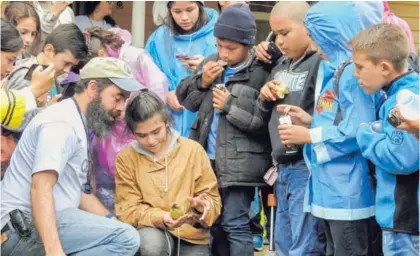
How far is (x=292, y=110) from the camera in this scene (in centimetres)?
459

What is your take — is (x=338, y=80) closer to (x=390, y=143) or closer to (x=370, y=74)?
(x=370, y=74)

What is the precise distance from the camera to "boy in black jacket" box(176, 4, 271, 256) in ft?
16.5

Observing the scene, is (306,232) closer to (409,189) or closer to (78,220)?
(409,189)

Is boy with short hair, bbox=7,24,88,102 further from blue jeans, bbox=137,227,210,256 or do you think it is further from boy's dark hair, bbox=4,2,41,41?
blue jeans, bbox=137,227,210,256

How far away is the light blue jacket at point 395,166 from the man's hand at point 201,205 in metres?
1.11

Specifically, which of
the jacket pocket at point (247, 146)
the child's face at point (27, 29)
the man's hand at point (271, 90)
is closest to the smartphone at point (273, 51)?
the man's hand at point (271, 90)

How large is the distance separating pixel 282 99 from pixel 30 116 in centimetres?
147

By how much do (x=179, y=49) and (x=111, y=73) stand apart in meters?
1.19

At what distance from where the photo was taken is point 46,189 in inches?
170

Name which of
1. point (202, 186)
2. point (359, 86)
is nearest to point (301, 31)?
point (359, 86)

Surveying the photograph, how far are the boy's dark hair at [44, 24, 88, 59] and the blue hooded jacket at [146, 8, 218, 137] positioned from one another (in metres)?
0.66

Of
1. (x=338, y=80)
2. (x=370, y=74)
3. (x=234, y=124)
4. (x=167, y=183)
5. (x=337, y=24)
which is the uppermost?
(x=337, y=24)

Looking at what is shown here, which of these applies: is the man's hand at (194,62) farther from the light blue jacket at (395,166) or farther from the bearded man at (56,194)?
the light blue jacket at (395,166)

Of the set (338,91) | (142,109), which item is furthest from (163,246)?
(338,91)
